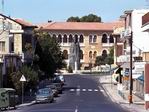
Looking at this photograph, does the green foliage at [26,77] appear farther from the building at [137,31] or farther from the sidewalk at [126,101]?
the building at [137,31]

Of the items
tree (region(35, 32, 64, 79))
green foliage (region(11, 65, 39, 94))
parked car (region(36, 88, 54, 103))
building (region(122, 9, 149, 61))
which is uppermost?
building (region(122, 9, 149, 61))

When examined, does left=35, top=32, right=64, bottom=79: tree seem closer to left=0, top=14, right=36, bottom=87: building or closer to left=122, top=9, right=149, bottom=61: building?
left=0, top=14, right=36, bottom=87: building

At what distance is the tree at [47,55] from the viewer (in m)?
105

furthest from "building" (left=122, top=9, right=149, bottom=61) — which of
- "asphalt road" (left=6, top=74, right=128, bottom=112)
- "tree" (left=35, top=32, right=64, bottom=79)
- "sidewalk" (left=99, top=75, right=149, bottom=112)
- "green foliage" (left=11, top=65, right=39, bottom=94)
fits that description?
"green foliage" (left=11, top=65, right=39, bottom=94)

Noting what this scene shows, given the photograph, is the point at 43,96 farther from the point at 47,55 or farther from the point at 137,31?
the point at 47,55

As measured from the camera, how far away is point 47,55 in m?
106

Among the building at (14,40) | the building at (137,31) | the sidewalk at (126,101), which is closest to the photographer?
the sidewalk at (126,101)

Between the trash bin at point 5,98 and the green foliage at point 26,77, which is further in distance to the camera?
the green foliage at point 26,77

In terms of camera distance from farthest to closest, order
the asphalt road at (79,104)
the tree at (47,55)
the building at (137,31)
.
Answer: the tree at (47,55) < the building at (137,31) < the asphalt road at (79,104)

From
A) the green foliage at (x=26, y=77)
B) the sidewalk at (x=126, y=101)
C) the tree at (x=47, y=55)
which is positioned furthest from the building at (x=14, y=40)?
the sidewalk at (x=126, y=101)

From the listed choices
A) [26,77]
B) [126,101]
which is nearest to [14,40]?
[26,77]

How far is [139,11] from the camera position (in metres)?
99.7

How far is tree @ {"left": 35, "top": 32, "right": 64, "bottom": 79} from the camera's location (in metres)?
→ 105

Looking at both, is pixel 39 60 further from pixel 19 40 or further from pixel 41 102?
pixel 41 102
